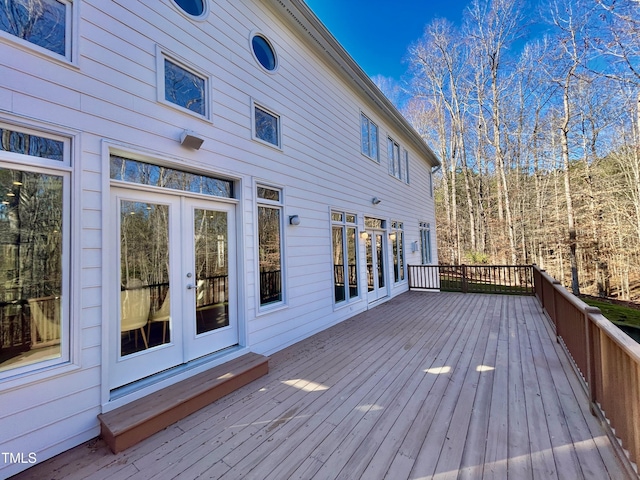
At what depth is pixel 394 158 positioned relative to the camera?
8.91m

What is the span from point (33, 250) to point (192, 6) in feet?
10.3

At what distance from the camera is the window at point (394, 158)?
8538 millimetres

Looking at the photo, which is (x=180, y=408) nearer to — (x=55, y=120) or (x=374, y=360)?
(x=374, y=360)

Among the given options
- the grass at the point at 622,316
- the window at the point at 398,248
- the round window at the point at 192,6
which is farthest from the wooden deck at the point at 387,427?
the grass at the point at 622,316

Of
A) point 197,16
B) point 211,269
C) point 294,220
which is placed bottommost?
point 211,269

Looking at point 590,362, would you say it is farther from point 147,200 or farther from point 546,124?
point 546,124

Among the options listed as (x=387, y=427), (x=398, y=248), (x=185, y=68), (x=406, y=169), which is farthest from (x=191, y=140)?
(x=406, y=169)

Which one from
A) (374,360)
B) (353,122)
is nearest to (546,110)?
(353,122)

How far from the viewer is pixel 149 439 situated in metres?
2.20

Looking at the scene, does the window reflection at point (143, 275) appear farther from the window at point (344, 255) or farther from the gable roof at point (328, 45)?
the gable roof at point (328, 45)

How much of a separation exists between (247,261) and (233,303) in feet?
1.81

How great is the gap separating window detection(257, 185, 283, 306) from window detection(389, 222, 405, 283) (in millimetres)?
4676

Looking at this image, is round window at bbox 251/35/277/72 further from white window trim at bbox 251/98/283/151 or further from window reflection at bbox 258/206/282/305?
window reflection at bbox 258/206/282/305

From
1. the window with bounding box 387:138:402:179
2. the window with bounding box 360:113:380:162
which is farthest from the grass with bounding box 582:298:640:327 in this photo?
the window with bounding box 360:113:380:162
